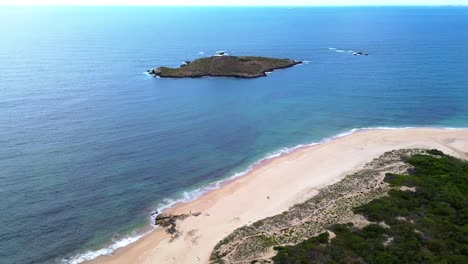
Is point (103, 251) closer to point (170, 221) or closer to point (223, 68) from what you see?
point (170, 221)

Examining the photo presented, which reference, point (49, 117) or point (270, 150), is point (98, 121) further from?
point (270, 150)

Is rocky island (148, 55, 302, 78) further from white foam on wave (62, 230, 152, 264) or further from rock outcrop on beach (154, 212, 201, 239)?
→ white foam on wave (62, 230, 152, 264)

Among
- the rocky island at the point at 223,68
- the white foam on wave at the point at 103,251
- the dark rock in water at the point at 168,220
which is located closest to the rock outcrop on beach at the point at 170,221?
the dark rock in water at the point at 168,220

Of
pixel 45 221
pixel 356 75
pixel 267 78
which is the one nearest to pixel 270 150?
pixel 45 221

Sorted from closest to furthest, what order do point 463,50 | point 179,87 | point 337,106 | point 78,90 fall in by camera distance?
1. point 337,106
2. point 78,90
3. point 179,87
4. point 463,50

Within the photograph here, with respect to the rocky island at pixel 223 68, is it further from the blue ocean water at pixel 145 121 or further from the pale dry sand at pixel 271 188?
the pale dry sand at pixel 271 188

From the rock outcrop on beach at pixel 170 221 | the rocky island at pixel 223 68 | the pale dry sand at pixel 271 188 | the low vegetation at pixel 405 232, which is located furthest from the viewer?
the rocky island at pixel 223 68

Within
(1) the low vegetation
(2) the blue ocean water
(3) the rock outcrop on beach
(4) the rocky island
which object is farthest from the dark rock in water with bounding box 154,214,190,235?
(4) the rocky island
